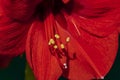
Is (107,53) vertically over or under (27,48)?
under

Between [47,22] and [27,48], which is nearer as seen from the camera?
[27,48]

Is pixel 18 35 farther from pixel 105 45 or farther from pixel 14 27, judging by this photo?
pixel 105 45

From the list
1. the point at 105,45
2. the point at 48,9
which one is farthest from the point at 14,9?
the point at 105,45

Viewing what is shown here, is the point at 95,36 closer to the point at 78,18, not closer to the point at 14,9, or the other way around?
the point at 78,18

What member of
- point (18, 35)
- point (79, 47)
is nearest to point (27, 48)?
point (18, 35)

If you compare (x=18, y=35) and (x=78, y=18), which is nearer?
(x=18, y=35)

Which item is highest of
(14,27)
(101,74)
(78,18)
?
(14,27)
